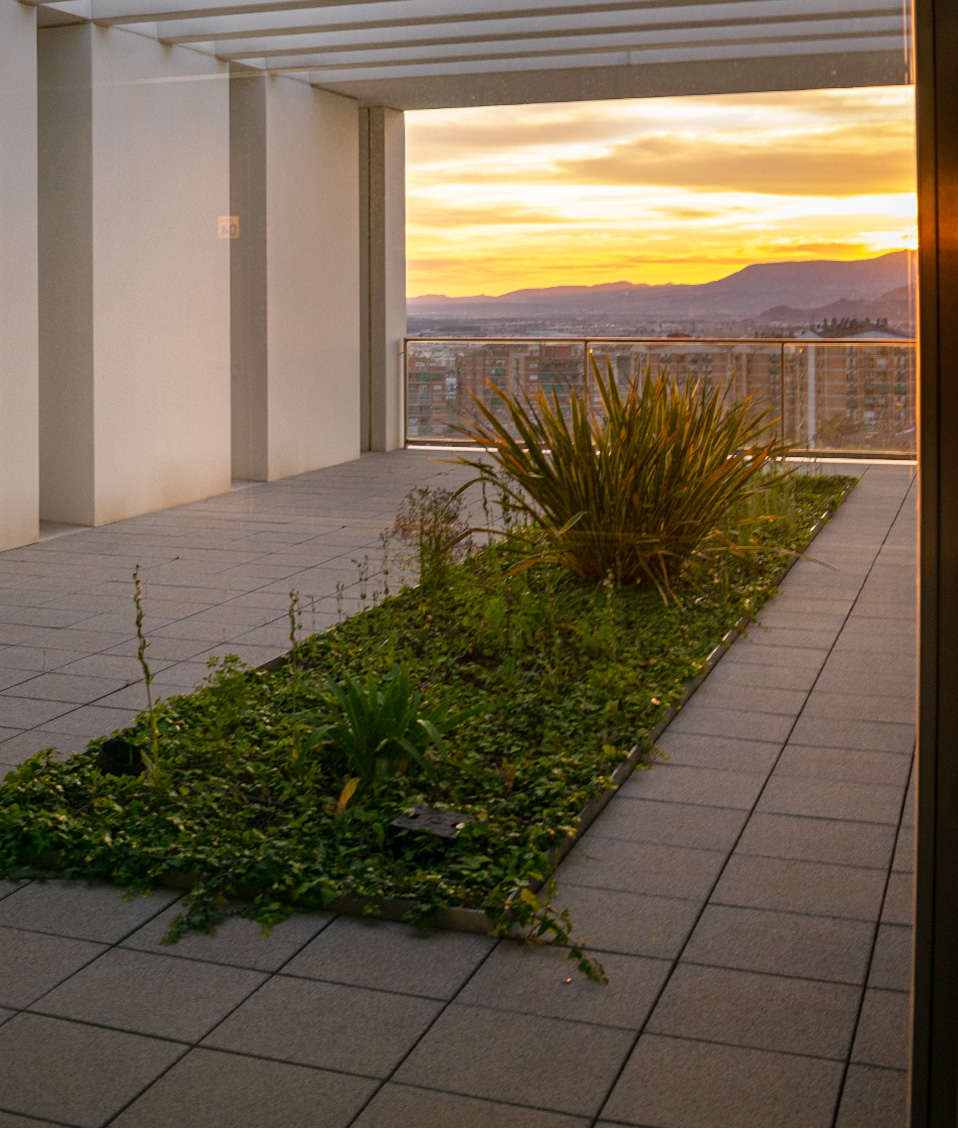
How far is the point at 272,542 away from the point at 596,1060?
7.85ft

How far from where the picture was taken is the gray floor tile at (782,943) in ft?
7.57

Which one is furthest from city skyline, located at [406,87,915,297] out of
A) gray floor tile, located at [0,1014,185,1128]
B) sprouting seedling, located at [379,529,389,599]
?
gray floor tile, located at [0,1014,185,1128]

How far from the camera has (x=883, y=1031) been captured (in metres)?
2.10

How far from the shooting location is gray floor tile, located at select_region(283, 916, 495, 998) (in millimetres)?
2242

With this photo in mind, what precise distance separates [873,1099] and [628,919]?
67 cm

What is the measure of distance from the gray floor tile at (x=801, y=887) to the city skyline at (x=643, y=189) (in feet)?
4.31

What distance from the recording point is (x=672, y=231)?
3.04 meters

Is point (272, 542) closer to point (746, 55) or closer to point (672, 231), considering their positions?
point (672, 231)

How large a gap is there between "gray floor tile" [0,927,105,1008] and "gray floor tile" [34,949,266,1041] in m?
0.03

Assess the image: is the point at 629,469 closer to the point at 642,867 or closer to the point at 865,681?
the point at 865,681

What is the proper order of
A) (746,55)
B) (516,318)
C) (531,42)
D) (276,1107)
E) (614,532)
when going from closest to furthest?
(276,1107) → (746,55) → (516,318) → (531,42) → (614,532)

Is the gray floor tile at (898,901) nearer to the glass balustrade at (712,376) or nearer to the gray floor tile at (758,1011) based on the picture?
the gray floor tile at (758,1011)

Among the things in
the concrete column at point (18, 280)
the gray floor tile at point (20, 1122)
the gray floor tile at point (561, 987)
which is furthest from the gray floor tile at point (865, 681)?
the concrete column at point (18, 280)

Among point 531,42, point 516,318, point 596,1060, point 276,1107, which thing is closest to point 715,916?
point 596,1060
